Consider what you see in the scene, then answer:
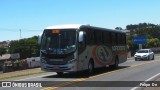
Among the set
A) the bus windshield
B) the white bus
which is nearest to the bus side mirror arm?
the white bus

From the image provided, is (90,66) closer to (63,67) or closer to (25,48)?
(63,67)

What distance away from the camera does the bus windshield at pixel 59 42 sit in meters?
22.0

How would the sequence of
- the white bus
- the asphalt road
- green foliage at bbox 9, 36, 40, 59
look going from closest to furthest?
the asphalt road < the white bus < green foliage at bbox 9, 36, 40, 59

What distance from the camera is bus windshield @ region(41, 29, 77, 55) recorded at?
72.3 feet

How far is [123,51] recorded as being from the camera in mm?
Answer: 33156

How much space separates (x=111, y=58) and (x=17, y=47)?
4109 inches

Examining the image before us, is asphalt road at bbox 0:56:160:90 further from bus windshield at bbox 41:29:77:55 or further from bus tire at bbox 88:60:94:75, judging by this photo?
bus windshield at bbox 41:29:77:55

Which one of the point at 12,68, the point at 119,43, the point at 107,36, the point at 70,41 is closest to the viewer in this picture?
the point at 70,41

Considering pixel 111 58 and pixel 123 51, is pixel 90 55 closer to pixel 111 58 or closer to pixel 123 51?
pixel 111 58

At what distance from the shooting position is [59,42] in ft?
72.8

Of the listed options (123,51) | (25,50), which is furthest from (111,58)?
(25,50)

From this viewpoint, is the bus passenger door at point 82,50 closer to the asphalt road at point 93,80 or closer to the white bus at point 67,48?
the white bus at point 67,48

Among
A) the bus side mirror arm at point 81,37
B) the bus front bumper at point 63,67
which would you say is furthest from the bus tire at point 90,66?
the bus side mirror arm at point 81,37

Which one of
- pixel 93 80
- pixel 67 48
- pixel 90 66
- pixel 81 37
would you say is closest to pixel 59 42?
pixel 67 48
